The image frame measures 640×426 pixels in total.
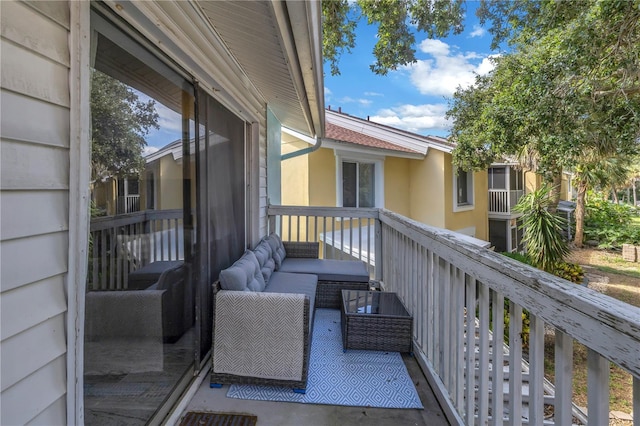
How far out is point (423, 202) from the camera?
10.1m

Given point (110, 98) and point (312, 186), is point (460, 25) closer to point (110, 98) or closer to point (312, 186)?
point (312, 186)

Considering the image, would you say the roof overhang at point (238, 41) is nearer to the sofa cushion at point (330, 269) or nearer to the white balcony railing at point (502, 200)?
the sofa cushion at point (330, 269)

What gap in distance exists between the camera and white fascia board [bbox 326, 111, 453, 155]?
972 centimetres

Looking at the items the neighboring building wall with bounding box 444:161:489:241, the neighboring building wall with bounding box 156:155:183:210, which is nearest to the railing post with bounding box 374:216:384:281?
the neighboring building wall with bounding box 156:155:183:210

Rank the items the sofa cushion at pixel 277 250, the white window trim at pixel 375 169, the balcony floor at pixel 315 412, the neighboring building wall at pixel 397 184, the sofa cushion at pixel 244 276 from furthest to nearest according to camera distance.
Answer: the neighboring building wall at pixel 397 184, the white window trim at pixel 375 169, the sofa cushion at pixel 277 250, the sofa cushion at pixel 244 276, the balcony floor at pixel 315 412

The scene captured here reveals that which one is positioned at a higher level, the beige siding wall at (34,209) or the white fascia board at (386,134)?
the white fascia board at (386,134)

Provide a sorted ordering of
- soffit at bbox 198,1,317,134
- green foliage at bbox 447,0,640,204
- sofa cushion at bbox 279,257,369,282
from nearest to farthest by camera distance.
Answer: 1. soffit at bbox 198,1,317,134
2. sofa cushion at bbox 279,257,369,282
3. green foliage at bbox 447,0,640,204

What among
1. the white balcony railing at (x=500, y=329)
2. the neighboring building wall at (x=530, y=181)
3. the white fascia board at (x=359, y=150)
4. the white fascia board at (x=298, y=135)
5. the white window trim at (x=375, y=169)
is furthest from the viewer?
the neighboring building wall at (x=530, y=181)

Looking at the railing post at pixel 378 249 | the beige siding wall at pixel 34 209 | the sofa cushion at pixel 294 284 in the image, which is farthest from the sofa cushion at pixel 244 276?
the railing post at pixel 378 249

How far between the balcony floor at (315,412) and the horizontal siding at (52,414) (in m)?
1.00

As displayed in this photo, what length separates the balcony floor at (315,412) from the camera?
2006 mm

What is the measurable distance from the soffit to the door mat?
2.37 m

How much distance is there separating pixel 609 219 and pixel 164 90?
20970 mm

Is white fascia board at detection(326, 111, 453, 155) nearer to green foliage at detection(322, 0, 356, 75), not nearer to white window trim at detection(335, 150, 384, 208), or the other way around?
white window trim at detection(335, 150, 384, 208)
